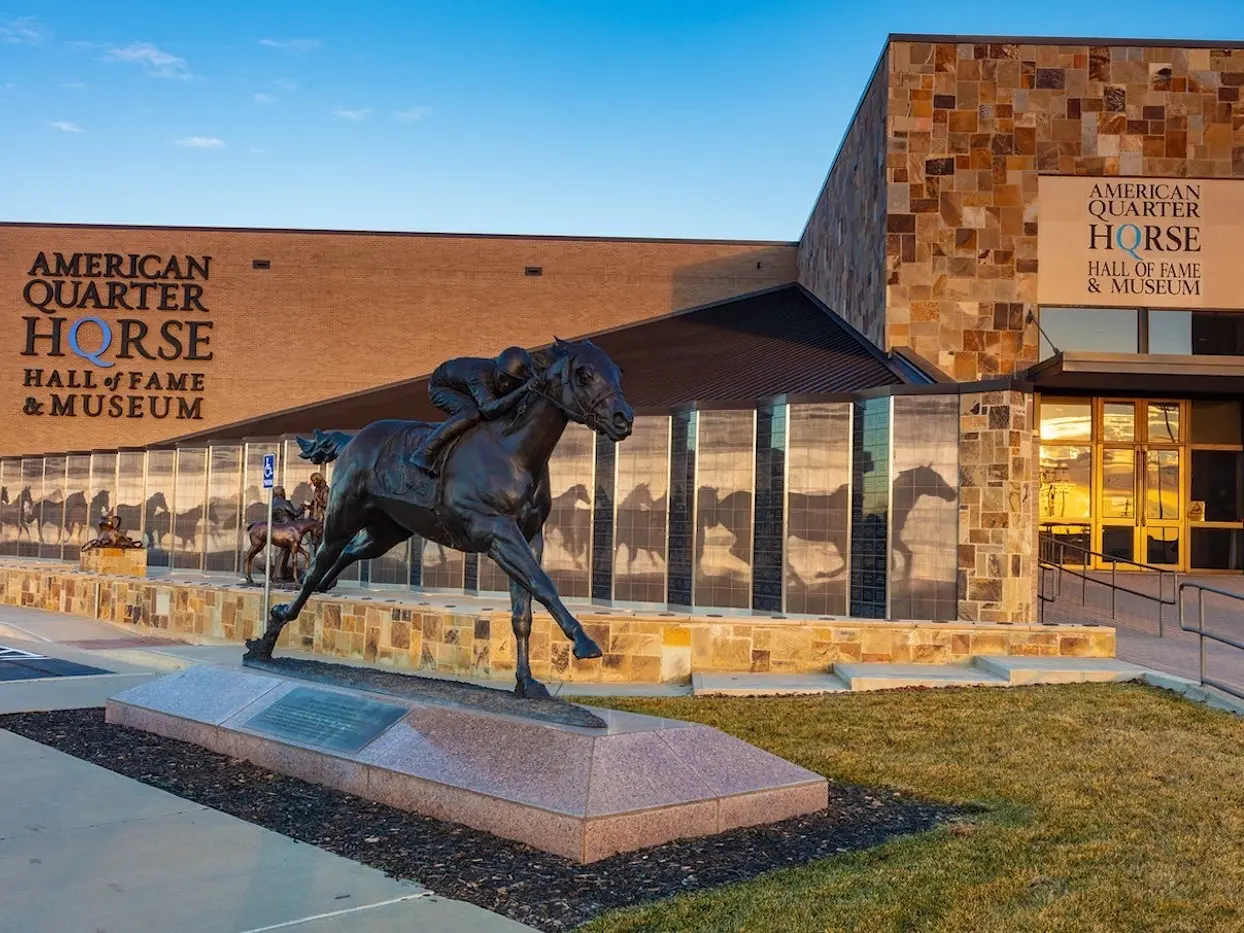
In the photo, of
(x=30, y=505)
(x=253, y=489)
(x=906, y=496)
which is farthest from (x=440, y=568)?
(x=30, y=505)

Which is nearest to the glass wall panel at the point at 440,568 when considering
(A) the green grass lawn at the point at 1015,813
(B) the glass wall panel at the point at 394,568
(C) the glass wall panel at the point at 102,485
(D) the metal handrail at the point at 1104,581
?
(B) the glass wall panel at the point at 394,568

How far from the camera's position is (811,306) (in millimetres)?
33688

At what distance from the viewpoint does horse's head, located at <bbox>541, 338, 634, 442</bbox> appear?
7.63 meters

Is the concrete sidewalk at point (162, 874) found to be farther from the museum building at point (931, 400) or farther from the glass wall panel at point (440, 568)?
the glass wall panel at point (440, 568)

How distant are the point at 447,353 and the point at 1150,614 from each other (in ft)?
84.1

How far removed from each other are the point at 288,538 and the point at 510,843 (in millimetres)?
15537

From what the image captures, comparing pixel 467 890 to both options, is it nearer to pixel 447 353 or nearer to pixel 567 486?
pixel 567 486

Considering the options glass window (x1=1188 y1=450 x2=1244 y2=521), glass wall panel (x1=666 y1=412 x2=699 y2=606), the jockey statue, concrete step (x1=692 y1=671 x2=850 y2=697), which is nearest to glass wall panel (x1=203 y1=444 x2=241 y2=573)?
glass wall panel (x1=666 y1=412 x2=699 y2=606)

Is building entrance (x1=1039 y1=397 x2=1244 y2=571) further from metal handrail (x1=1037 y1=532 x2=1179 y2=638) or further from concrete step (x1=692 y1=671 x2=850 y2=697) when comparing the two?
concrete step (x1=692 y1=671 x2=850 y2=697)

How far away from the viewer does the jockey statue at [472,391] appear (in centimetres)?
847

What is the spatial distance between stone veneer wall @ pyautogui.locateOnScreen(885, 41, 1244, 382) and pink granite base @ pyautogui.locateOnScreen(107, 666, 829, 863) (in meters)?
16.4

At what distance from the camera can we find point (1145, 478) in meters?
27.9

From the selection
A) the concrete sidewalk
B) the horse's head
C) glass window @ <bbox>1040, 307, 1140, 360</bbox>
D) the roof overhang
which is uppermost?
glass window @ <bbox>1040, 307, 1140, 360</bbox>

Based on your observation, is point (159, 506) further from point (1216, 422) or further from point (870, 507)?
point (1216, 422)
